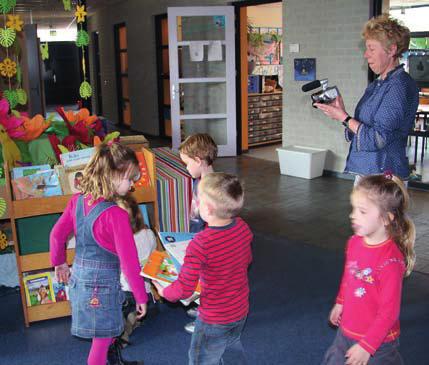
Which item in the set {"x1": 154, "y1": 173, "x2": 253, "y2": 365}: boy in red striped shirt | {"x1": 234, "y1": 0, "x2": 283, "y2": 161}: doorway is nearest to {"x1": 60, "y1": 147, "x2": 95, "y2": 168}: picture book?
{"x1": 154, "y1": 173, "x2": 253, "y2": 365}: boy in red striped shirt

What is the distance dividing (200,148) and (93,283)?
93 centimetres

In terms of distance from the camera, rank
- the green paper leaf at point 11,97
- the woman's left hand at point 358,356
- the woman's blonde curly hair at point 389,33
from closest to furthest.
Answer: the woman's left hand at point 358,356
the woman's blonde curly hair at point 389,33
the green paper leaf at point 11,97

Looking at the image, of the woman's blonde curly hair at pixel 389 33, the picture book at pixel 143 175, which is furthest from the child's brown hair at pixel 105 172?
the woman's blonde curly hair at pixel 389 33

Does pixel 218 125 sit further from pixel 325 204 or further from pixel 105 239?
pixel 105 239

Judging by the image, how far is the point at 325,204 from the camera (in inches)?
205

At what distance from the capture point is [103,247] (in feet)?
6.86

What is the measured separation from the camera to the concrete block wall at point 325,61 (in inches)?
233

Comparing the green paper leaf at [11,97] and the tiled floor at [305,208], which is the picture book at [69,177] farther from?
the tiled floor at [305,208]

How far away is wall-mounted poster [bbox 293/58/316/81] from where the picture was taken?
6457 millimetres

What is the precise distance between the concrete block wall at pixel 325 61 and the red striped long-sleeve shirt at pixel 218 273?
448cm

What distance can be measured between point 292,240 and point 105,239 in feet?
7.83

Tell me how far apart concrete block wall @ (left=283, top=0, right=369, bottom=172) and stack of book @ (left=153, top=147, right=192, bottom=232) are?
3473 millimetres

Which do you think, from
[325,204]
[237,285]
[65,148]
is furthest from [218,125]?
[237,285]

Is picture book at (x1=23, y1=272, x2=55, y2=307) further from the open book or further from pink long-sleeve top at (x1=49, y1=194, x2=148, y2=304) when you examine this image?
pink long-sleeve top at (x1=49, y1=194, x2=148, y2=304)
